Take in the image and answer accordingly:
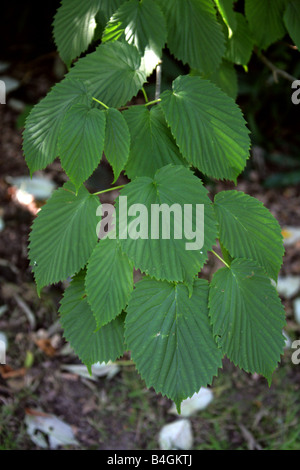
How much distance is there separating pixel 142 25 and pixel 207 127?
29cm

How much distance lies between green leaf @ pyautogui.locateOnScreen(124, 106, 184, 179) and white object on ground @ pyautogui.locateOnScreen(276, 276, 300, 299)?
135 cm

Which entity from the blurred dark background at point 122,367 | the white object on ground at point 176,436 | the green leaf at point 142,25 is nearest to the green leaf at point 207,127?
the green leaf at point 142,25

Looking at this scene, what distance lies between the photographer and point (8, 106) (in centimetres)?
259

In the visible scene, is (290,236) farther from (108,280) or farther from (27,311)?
(108,280)

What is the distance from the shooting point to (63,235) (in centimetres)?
88

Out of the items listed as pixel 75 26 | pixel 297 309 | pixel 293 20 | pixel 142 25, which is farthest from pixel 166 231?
pixel 297 309

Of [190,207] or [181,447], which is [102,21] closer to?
[190,207]

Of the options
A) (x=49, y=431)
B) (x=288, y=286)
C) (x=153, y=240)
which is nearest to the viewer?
(x=153, y=240)

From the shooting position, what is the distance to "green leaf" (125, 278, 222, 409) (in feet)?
2.73

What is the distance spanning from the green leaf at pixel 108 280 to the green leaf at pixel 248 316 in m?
0.16

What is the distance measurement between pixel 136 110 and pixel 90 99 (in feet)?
0.30

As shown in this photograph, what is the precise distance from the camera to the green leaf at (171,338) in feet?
2.73

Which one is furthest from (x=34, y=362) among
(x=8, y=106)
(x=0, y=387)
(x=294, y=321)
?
(x=8, y=106)

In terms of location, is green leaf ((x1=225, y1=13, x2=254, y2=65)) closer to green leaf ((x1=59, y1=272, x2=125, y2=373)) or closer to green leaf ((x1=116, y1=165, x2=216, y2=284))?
green leaf ((x1=116, y1=165, x2=216, y2=284))
